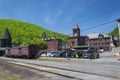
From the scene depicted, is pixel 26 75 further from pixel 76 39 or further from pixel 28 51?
pixel 76 39

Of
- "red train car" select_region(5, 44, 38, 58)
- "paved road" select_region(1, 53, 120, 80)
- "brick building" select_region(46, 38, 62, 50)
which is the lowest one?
"paved road" select_region(1, 53, 120, 80)

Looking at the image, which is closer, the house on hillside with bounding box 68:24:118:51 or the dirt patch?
the dirt patch

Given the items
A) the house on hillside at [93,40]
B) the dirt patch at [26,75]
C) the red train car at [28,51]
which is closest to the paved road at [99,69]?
the dirt patch at [26,75]

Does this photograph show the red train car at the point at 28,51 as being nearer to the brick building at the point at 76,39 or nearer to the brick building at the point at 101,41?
the brick building at the point at 101,41

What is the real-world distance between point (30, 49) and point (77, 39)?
7360 centimetres

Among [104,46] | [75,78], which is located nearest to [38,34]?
[104,46]

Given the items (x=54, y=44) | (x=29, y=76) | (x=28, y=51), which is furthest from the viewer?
(x=54, y=44)

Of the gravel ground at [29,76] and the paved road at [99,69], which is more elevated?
the paved road at [99,69]

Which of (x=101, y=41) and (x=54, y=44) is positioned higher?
(x=101, y=41)

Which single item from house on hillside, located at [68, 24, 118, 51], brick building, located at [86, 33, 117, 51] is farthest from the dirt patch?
house on hillside, located at [68, 24, 118, 51]

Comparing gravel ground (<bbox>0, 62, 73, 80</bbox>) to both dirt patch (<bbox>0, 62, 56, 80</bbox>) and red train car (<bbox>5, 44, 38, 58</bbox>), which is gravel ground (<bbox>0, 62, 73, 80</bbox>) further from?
red train car (<bbox>5, 44, 38, 58</bbox>)

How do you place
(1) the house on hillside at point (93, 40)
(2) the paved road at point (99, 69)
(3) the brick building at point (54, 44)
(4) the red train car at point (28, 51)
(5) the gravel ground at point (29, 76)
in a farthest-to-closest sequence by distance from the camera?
Result: (3) the brick building at point (54, 44) → (1) the house on hillside at point (93, 40) → (4) the red train car at point (28, 51) → (5) the gravel ground at point (29, 76) → (2) the paved road at point (99, 69)

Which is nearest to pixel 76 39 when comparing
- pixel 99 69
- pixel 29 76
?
pixel 99 69

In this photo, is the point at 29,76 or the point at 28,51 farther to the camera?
the point at 28,51
